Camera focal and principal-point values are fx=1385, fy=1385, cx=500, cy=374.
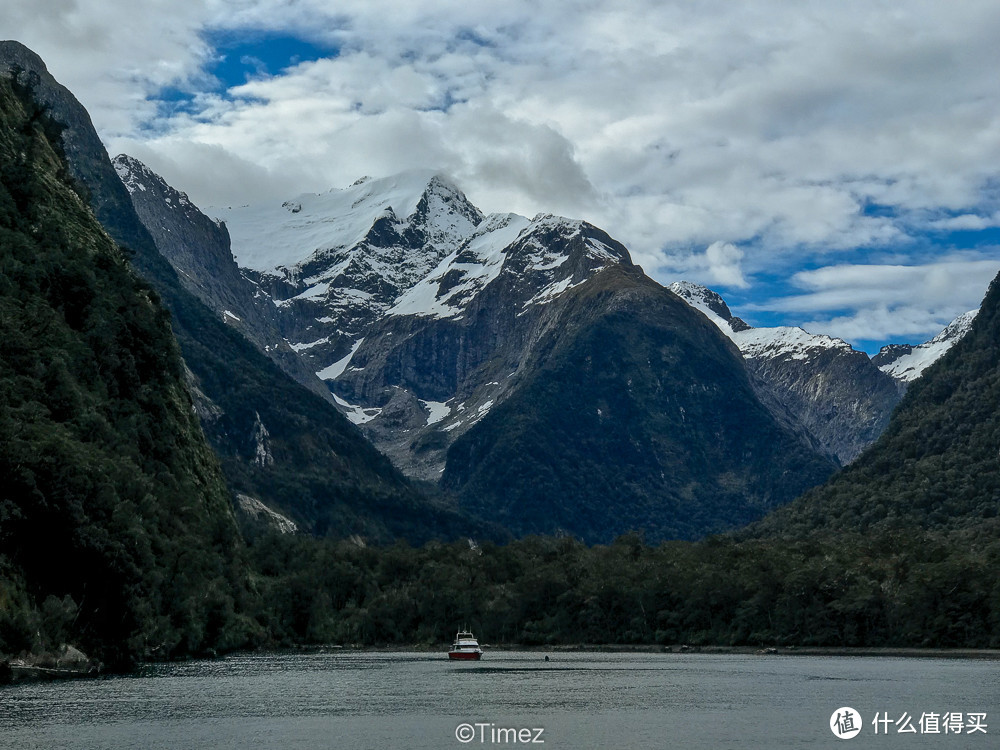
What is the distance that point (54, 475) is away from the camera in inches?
6398

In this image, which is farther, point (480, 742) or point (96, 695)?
point (96, 695)

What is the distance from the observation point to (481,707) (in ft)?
447

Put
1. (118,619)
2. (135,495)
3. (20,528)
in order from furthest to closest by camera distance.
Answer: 1. (135,495)
2. (118,619)
3. (20,528)

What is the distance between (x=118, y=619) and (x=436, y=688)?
43033 mm

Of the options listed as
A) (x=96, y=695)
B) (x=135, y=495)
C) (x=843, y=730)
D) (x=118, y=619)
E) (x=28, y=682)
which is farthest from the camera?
(x=135, y=495)

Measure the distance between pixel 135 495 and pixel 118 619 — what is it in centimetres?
2517

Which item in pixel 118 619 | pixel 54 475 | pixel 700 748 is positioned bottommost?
pixel 700 748

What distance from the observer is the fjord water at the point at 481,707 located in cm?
10819

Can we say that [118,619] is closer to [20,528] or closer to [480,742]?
[20,528]

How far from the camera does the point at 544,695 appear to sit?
150 meters

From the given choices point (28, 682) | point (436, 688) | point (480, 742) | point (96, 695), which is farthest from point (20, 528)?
point (480, 742)

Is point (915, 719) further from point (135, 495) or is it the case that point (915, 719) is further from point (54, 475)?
point (135, 495)

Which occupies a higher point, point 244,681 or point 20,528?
point 20,528

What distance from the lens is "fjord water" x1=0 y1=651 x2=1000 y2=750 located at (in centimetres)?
10819
